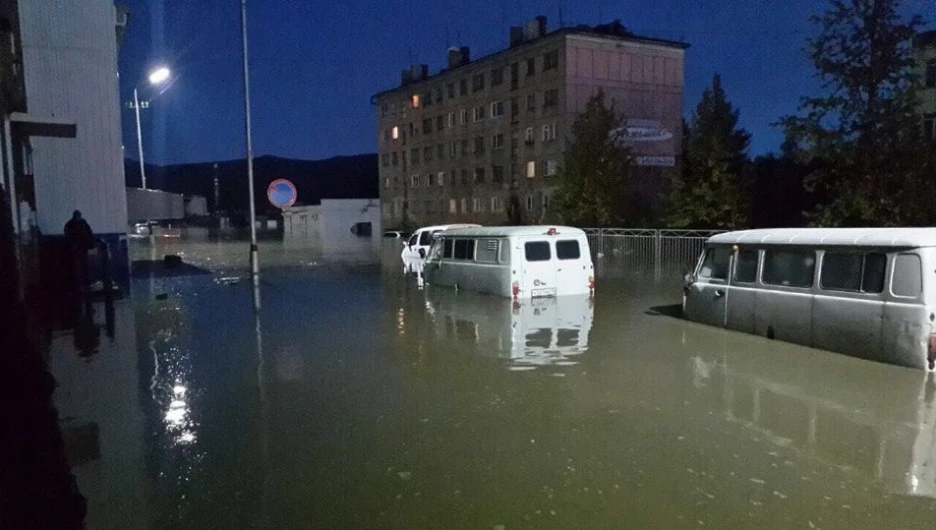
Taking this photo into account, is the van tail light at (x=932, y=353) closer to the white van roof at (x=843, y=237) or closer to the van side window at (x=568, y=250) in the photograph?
the white van roof at (x=843, y=237)

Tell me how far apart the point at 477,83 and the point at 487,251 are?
41348 mm

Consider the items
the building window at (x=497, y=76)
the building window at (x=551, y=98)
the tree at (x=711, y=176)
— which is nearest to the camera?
the tree at (x=711, y=176)

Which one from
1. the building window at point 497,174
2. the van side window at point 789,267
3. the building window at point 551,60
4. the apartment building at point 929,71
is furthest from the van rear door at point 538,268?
the building window at point 497,174

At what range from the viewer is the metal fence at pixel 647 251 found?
23812 mm

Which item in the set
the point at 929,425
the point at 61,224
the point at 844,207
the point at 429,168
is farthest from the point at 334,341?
the point at 429,168

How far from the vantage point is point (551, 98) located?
47750mm

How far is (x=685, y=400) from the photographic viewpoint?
7.91 m

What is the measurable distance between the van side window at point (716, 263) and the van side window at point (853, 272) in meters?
2.02

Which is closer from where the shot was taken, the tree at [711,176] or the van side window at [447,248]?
the van side window at [447,248]

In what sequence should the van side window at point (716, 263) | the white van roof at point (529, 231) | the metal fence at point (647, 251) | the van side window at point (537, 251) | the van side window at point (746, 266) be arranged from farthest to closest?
the metal fence at point (647, 251) → the van side window at point (537, 251) → the white van roof at point (529, 231) → the van side window at point (716, 263) → the van side window at point (746, 266)

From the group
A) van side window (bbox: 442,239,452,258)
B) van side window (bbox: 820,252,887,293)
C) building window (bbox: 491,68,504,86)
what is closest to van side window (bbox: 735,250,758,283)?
van side window (bbox: 820,252,887,293)

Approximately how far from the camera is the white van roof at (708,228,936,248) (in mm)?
8906

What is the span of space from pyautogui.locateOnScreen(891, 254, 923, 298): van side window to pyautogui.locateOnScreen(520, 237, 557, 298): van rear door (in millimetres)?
7761

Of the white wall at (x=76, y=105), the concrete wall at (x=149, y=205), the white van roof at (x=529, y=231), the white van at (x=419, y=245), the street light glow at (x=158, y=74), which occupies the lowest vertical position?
the white van at (x=419, y=245)
